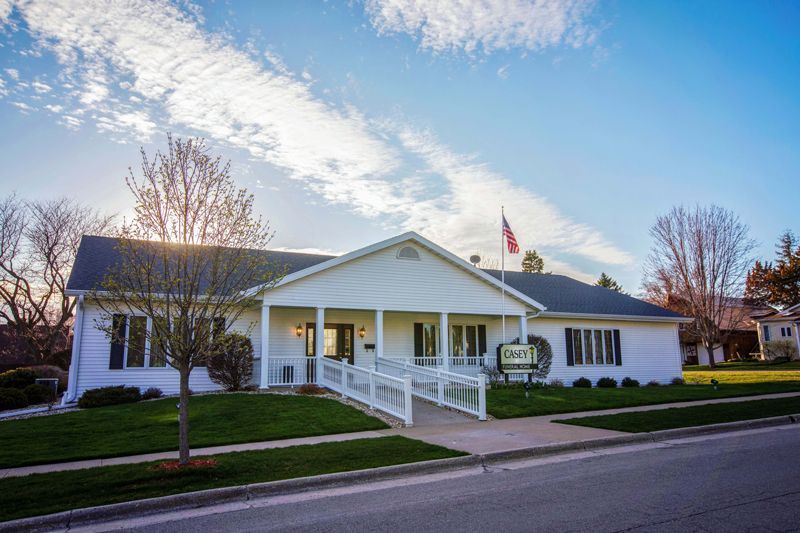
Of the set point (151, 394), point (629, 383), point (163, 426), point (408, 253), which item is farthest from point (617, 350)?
point (163, 426)

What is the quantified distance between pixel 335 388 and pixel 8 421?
27.8 feet

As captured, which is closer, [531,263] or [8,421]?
[8,421]

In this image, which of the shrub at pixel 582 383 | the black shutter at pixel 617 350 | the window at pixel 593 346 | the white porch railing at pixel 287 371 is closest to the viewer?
the white porch railing at pixel 287 371

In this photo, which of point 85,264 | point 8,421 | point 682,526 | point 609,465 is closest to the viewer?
point 682,526

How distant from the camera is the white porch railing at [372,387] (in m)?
13.1

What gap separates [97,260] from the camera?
1895 cm

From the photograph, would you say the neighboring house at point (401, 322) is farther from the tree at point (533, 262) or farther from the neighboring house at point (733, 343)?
the tree at point (533, 262)

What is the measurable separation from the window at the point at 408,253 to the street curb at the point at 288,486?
36.5ft

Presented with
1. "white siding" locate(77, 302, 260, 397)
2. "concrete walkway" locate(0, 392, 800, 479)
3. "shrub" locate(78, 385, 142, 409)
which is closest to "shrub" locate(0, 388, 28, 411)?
"white siding" locate(77, 302, 260, 397)

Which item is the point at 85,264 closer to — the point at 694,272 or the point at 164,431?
the point at 164,431

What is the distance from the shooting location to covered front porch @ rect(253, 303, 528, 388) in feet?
59.6

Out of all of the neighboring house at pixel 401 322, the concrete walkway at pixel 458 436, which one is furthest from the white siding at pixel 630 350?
the concrete walkway at pixel 458 436

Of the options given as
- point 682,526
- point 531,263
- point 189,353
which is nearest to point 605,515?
point 682,526

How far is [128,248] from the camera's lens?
7902mm
